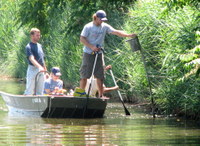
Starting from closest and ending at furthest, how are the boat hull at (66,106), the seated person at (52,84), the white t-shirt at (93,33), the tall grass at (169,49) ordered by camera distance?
the tall grass at (169,49), the boat hull at (66,106), the white t-shirt at (93,33), the seated person at (52,84)

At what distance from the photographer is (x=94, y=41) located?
1398cm

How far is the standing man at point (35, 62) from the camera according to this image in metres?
14.3

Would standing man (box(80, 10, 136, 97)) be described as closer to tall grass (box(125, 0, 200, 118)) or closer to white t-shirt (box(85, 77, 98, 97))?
white t-shirt (box(85, 77, 98, 97))

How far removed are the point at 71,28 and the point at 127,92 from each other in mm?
4171

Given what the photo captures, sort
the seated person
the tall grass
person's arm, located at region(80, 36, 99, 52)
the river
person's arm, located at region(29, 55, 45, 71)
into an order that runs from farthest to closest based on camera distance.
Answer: the seated person < person's arm, located at region(29, 55, 45, 71) < person's arm, located at region(80, 36, 99, 52) < the tall grass < the river

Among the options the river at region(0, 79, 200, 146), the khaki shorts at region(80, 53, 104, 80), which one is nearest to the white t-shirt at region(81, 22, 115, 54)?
the khaki shorts at region(80, 53, 104, 80)

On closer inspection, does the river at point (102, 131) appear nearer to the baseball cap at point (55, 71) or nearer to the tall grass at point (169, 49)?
the tall grass at point (169, 49)

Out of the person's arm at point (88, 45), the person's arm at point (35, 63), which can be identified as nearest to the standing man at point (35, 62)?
the person's arm at point (35, 63)

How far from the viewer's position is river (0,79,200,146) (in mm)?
10039

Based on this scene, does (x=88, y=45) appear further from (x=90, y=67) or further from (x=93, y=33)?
(x=90, y=67)

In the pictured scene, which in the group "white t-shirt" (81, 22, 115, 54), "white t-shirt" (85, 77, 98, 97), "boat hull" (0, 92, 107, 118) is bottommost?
"boat hull" (0, 92, 107, 118)

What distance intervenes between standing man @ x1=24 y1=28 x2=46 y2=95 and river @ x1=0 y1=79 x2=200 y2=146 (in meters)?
0.71

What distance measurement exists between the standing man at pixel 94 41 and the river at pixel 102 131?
95cm

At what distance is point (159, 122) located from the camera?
1313cm
